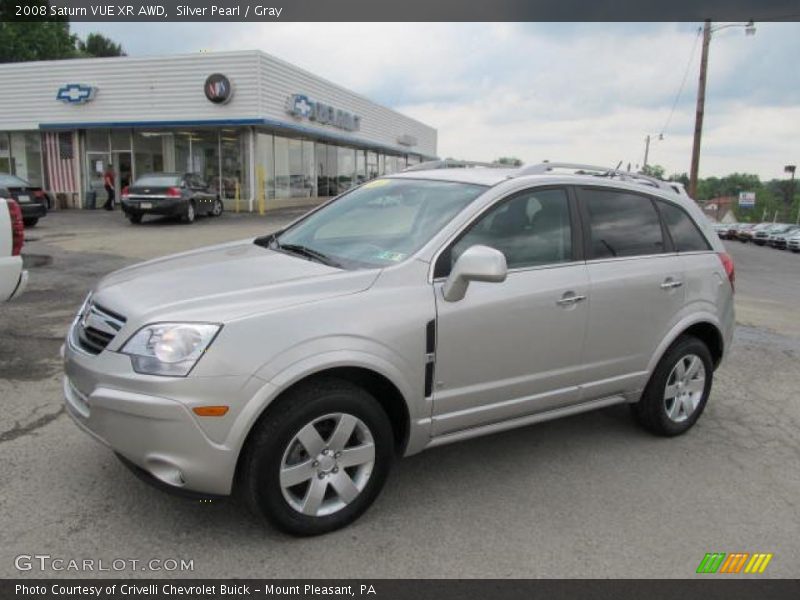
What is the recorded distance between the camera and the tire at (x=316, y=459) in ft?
9.86

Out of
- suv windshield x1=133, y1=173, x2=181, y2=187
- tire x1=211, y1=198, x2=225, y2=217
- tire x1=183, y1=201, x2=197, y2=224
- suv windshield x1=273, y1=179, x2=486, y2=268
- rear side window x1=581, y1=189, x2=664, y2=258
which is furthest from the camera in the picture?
tire x1=211, y1=198, x2=225, y2=217

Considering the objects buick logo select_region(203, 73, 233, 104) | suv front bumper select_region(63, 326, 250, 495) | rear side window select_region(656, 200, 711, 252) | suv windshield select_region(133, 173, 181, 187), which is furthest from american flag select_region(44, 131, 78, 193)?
suv front bumper select_region(63, 326, 250, 495)

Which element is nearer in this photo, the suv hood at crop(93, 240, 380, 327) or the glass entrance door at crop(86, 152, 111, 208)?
the suv hood at crop(93, 240, 380, 327)

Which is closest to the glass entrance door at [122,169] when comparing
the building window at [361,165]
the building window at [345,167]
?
the building window at [345,167]

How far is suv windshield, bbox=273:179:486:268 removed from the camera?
3734 mm

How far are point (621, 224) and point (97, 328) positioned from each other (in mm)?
3207

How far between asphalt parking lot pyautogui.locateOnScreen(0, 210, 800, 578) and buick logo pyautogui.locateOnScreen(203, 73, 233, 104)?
829 inches

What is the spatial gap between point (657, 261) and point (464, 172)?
1.42 meters

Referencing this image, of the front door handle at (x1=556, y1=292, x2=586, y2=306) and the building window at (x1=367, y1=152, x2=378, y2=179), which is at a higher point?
the building window at (x1=367, y1=152, x2=378, y2=179)

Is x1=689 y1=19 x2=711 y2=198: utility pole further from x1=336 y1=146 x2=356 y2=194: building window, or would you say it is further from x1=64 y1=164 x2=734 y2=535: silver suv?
x1=64 y1=164 x2=734 y2=535: silver suv

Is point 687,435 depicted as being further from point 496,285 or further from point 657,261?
point 496,285

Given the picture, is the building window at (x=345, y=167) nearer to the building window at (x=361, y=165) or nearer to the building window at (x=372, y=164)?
the building window at (x=361, y=165)

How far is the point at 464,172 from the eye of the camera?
4.43 metres

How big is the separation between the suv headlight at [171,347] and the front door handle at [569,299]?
1980 millimetres
